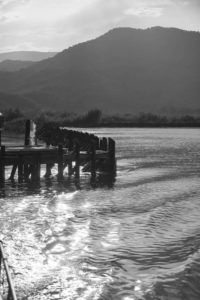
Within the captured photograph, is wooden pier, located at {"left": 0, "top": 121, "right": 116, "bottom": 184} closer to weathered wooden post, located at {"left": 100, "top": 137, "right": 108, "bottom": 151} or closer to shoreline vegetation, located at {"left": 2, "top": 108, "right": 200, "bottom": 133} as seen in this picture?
weathered wooden post, located at {"left": 100, "top": 137, "right": 108, "bottom": 151}

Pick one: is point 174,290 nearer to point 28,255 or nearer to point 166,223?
point 28,255

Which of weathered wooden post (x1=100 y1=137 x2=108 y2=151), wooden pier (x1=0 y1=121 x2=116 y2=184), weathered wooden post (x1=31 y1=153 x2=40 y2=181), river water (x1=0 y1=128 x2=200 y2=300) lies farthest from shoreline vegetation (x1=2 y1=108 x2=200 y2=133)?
river water (x1=0 y1=128 x2=200 y2=300)

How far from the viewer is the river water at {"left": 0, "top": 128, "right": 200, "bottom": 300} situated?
13242mm

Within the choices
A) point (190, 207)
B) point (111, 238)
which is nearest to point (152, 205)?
point (190, 207)

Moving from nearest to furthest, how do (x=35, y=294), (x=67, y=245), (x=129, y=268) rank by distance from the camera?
(x=35, y=294) → (x=129, y=268) → (x=67, y=245)

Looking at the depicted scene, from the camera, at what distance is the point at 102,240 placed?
17688 millimetres

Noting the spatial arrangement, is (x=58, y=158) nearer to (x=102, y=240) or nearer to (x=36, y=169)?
(x=36, y=169)

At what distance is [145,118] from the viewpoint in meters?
176

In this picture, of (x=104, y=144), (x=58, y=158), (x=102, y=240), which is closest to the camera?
(x=102, y=240)

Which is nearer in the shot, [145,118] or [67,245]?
[67,245]

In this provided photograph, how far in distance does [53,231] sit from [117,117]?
159 metres

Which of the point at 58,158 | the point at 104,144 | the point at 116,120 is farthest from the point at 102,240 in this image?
the point at 116,120

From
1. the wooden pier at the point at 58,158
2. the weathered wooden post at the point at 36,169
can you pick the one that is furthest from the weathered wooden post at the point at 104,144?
the weathered wooden post at the point at 36,169

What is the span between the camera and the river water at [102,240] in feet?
43.4
